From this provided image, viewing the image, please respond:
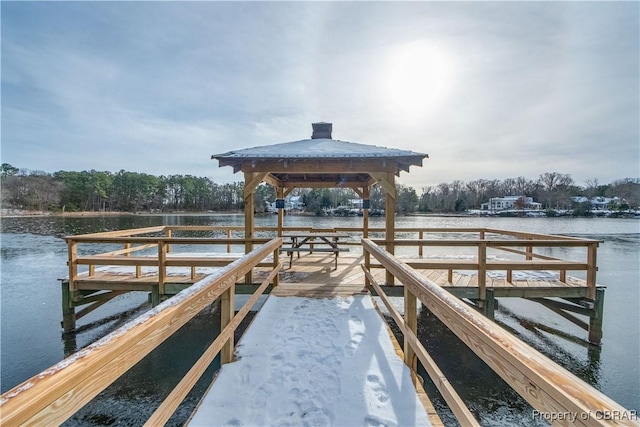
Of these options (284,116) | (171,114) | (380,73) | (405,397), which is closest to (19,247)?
(171,114)

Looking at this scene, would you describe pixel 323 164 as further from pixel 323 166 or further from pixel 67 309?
pixel 67 309

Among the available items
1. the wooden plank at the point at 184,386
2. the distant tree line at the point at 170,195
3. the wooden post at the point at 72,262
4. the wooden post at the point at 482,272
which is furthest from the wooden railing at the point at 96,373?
the distant tree line at the point at 170,195

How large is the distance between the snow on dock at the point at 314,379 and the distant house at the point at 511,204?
70445 millimetres

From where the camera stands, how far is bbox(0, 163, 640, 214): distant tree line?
47281 millimetres

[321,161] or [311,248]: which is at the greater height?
[321,161]

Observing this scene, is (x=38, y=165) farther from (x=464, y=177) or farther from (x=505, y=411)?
(x=464, y=177)

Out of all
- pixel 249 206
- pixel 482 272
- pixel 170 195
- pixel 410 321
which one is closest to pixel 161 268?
pixel 249 206

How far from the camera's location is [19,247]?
1584 centimetres

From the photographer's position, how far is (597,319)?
5043 millimetres

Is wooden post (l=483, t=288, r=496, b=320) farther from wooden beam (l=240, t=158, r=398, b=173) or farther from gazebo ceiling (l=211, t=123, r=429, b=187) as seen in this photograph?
wooden beam (l=240, t=158, r=398, b=173)

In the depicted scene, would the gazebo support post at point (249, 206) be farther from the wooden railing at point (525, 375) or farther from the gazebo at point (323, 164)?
the wooden railing at point (525, 375)

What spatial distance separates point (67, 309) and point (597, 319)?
32.9 feet

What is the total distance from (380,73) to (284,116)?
18.6 feet

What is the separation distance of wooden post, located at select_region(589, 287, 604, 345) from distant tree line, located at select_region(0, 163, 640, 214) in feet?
126
